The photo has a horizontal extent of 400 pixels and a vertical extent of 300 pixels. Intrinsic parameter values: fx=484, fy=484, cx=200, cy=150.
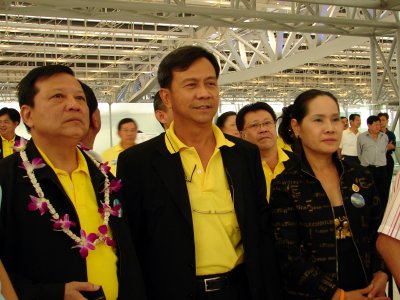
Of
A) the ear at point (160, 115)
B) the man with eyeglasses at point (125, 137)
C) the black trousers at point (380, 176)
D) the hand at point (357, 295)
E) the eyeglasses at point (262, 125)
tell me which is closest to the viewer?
the hand at point (357, 295)

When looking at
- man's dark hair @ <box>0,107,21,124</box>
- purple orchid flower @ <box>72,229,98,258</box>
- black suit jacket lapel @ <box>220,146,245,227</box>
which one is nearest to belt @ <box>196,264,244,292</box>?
black suit jacket lapel @ <box>220,146,245,227</box>

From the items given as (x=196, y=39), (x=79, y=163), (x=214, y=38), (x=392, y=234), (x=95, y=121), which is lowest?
(x=392, y=234)

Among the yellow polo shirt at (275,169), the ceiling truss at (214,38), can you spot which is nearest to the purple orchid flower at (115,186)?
the yellow polo shirt at (275,169)

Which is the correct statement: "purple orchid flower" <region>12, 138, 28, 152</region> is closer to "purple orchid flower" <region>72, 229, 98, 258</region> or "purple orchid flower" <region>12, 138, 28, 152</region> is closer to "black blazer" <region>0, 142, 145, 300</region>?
"black blazer" <region>0, 142, 145, 300</region>

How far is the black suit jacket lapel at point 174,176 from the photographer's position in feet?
6.20

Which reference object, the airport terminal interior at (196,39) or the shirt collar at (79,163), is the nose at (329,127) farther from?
the airport terminal interior at (196,39)

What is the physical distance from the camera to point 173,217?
191 centimetres

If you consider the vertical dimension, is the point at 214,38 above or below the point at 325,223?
above

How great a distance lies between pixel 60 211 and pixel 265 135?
1.67 m

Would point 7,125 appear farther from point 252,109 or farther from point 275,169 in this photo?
point 275,169

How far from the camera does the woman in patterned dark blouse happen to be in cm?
200

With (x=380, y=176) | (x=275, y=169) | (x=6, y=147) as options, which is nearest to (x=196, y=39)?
(x=380, y=176)

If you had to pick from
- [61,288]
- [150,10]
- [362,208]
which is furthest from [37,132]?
[150,10]

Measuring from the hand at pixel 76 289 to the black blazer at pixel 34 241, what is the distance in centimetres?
2
